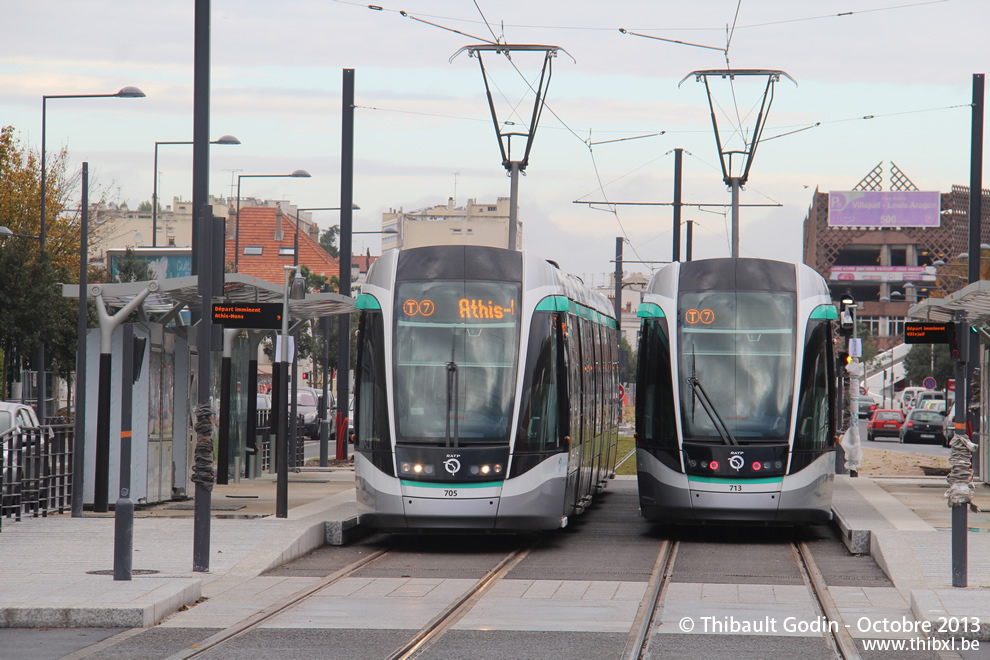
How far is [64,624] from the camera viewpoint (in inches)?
376

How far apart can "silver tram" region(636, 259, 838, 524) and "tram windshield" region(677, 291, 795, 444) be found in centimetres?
1

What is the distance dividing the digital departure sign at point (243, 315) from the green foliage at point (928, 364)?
61887 millimetres

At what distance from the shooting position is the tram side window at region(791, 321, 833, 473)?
15586mm

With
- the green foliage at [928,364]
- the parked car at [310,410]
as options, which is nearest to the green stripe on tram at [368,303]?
the parked car at [310,410]

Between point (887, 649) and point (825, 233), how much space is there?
119 m

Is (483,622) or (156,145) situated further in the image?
(156,145)

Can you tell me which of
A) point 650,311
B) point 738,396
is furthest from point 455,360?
point 738,396

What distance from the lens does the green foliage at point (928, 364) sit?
7455 centimetres

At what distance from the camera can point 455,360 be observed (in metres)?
14.6

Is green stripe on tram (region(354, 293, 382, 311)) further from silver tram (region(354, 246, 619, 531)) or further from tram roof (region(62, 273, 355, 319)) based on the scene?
tram roof (region(62, 273, 355, 319))

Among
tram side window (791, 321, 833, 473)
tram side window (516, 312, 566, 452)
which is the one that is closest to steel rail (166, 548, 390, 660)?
tram side window (516, 312, 566, 452)

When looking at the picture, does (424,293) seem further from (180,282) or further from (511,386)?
Result: (180,282)

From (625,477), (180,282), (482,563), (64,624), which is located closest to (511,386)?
(482,563)

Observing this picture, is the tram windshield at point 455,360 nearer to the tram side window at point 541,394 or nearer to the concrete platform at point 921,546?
the tram side window at point 541,394
